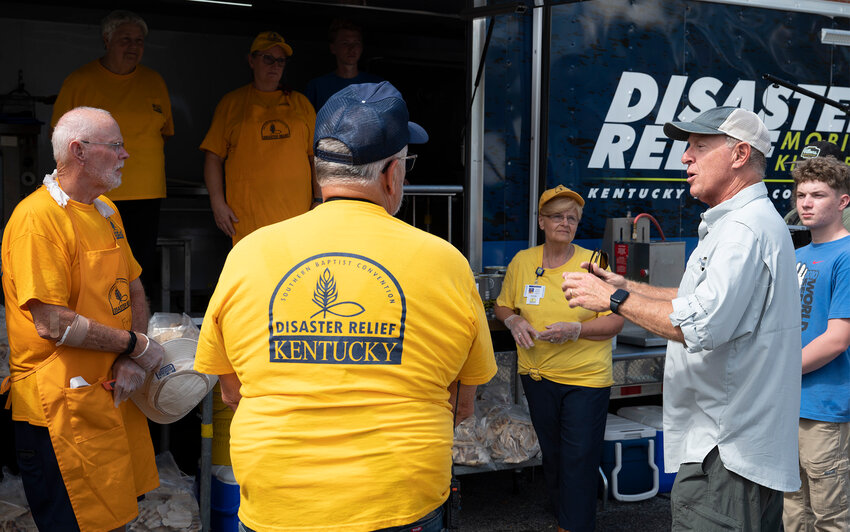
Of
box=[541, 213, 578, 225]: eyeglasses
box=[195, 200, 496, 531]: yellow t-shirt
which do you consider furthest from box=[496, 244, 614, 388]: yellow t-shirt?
box=[195, 200, 496, 531]: yellow t-shirt

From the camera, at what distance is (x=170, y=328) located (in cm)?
361

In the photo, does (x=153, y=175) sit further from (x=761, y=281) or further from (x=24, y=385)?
(x=761, y=281)

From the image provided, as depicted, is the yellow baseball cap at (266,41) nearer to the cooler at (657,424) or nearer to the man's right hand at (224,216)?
the man's right hand at (224,216)

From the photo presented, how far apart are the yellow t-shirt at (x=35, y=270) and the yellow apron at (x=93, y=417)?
32mm

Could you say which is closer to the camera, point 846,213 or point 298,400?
point 298,400

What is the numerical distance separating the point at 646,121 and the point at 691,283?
9.90 feet

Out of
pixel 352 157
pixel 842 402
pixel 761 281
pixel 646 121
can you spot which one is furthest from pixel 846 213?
pixel 352 157

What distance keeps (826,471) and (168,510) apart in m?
2.88

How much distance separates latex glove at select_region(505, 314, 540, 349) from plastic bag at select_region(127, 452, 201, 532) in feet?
A: 5.71

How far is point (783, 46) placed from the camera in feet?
18.8

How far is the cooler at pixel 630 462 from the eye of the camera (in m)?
4.79

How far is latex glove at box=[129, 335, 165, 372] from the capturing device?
3166 millimetres

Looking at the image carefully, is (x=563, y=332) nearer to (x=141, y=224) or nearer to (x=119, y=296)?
(x=119, y=296)

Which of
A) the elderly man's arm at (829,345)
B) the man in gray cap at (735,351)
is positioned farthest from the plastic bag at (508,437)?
the man in gray cap at (735,351)
